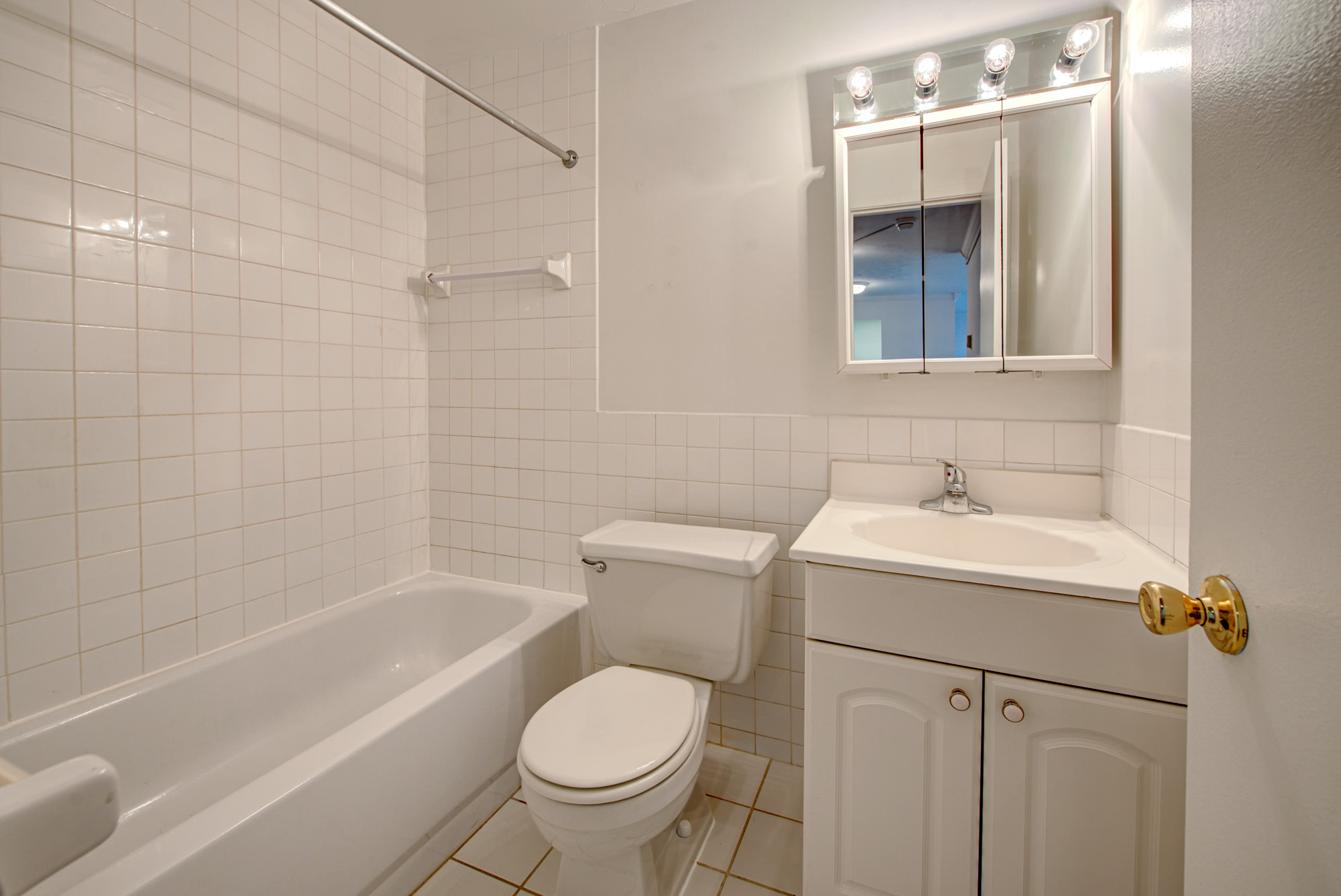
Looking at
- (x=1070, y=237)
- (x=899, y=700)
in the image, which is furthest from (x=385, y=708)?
(x=1070, y=237)

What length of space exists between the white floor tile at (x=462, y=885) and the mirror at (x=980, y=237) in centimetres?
148

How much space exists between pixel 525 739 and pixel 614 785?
0.22 m

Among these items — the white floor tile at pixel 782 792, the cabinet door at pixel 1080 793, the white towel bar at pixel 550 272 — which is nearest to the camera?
the cabinet door at pixel 1080 793

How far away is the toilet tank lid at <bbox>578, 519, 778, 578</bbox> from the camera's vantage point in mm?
1380

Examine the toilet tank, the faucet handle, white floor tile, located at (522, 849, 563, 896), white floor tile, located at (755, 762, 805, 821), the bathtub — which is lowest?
white floor tile, located at (522, 849, 563, 896)

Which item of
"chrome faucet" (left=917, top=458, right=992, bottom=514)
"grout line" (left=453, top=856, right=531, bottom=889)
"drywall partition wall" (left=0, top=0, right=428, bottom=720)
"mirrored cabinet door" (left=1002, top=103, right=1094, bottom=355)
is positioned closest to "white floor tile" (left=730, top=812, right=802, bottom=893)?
"grout line" (left=453, top=856, right=531, bottom=889)

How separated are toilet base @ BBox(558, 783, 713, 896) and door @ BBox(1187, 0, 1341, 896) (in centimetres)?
99

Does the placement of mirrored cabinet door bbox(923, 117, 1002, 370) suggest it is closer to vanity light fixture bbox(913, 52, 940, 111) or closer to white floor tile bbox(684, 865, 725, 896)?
vanity light fixture bbox(913, 52, 940, 111)

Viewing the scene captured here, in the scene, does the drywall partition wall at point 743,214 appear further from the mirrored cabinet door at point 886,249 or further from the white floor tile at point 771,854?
the white floor tile at point 771,854

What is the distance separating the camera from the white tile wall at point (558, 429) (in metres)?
1.64

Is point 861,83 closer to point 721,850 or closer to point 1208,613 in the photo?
point 1208,613

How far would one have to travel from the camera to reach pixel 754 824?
149cm

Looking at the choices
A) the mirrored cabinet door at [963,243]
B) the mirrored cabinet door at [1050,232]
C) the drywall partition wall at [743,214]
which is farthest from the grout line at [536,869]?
the mirrored cabinet door at [1050,232]

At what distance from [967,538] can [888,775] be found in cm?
57
